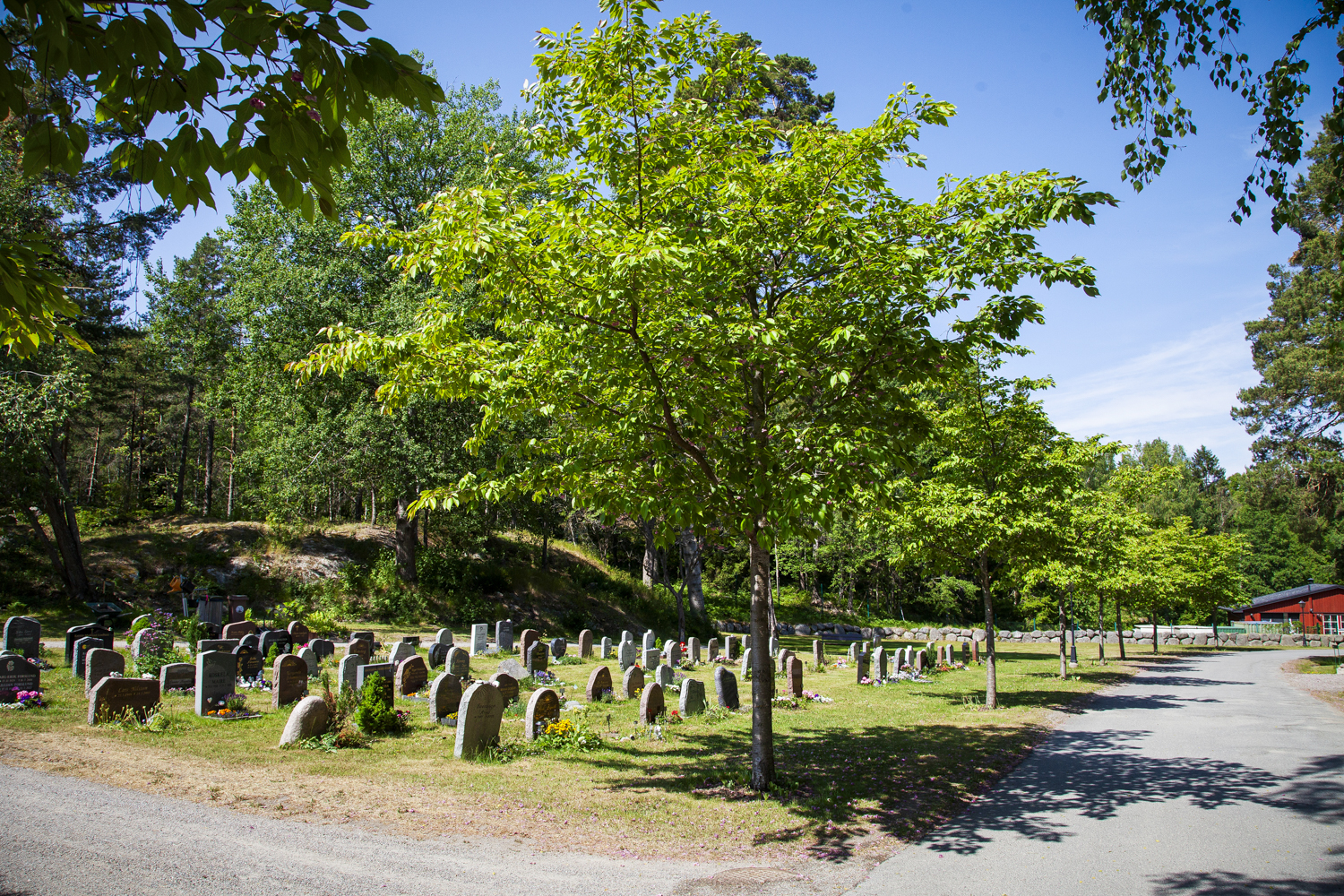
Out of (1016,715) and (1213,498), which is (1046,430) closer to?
(1016,715)

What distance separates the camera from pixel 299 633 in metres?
17.2

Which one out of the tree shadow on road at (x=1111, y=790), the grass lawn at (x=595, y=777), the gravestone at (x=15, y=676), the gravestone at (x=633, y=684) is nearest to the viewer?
A: the grass lawn at (x=595, y=777)

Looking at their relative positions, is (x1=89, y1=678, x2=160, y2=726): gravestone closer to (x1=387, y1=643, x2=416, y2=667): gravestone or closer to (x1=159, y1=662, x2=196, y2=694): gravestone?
(x1=159, y1=662, x2=196, y2=694): gravestone

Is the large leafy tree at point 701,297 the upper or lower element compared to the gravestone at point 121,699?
upper

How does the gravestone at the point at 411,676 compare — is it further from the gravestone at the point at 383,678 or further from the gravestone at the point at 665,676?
the gravestone at the point at 665,676

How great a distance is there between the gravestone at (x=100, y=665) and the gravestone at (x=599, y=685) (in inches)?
297

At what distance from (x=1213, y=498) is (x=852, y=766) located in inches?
3838

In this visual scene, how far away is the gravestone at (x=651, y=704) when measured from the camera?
36.7 feet

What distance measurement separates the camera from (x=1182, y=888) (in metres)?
5.41

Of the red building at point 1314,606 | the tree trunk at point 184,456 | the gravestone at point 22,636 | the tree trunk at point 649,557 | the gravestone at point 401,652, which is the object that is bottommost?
the red building at point 1314,606

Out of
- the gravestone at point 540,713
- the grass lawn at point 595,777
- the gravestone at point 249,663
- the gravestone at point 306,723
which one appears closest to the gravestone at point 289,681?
the grass lawn at point 595,777

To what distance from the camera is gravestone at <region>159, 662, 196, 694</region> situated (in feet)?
35.9

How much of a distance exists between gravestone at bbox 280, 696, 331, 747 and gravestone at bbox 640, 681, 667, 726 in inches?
176

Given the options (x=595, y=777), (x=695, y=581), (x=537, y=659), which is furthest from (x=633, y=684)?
(x=695, y=581)
